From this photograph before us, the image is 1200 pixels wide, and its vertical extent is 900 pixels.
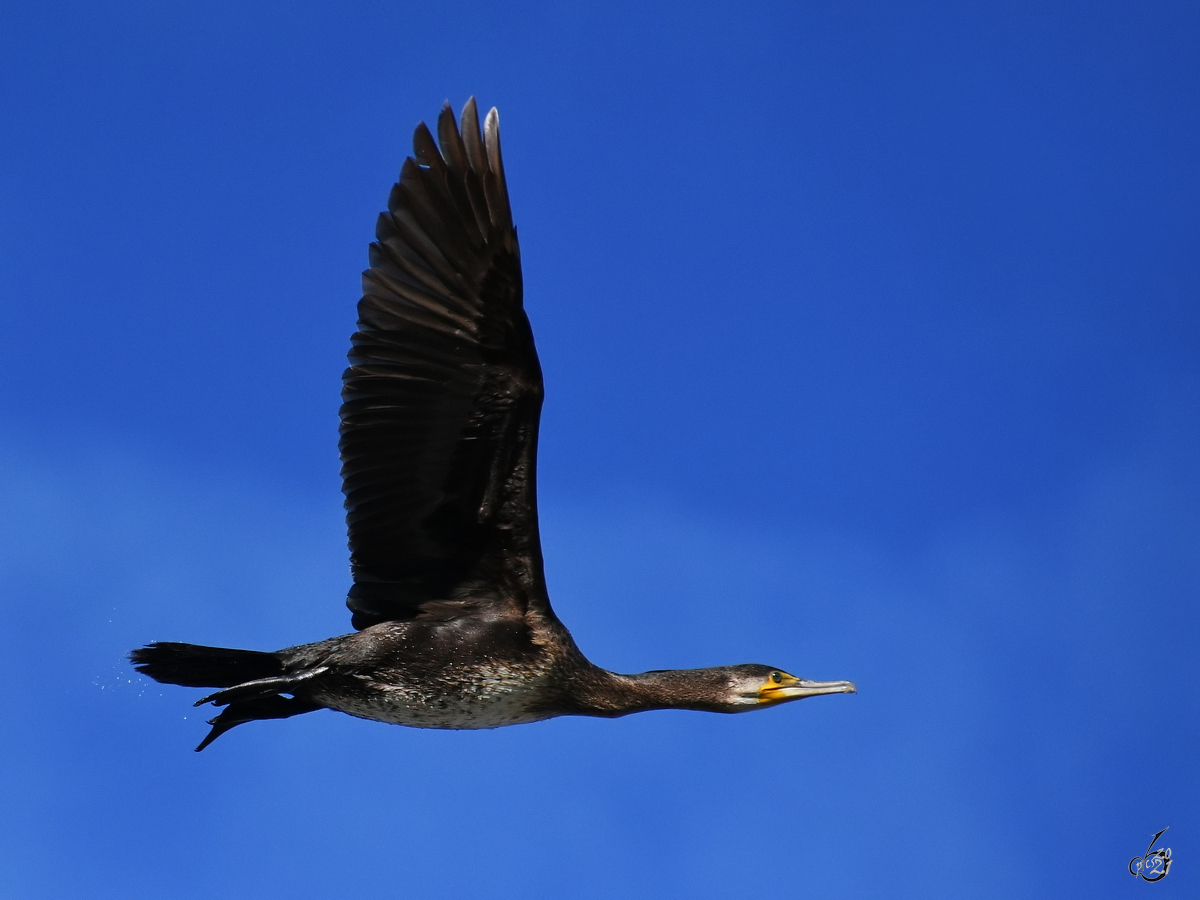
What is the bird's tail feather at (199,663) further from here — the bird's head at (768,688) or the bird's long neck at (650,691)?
the bird's head at (768,688)

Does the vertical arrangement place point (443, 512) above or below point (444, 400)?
below

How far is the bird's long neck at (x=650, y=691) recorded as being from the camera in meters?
7.70

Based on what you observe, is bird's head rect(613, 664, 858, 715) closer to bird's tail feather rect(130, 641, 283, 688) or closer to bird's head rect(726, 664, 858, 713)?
bird's head rect(726, 664, 858, 713)

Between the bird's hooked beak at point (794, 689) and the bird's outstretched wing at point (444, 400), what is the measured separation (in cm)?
143

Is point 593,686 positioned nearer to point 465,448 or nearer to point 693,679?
point 693,679

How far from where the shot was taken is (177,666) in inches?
293

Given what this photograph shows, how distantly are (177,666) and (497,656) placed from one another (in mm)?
1701

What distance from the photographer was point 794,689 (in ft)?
25.6

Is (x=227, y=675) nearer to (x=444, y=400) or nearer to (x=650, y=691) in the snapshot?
(x=444, y=400)

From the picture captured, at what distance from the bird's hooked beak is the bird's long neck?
24 centimetres

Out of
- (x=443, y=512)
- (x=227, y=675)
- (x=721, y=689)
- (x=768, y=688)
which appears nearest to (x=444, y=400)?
(x=443, y=512)

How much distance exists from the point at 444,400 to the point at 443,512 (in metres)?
0.63

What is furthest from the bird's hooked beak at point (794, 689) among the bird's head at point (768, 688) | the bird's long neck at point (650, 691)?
the bird's long neck at point (650, 691)

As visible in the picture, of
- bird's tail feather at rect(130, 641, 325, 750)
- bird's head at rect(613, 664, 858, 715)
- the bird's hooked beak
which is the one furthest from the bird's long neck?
bird's tail feather at rect(130, 641, 325, 750)
